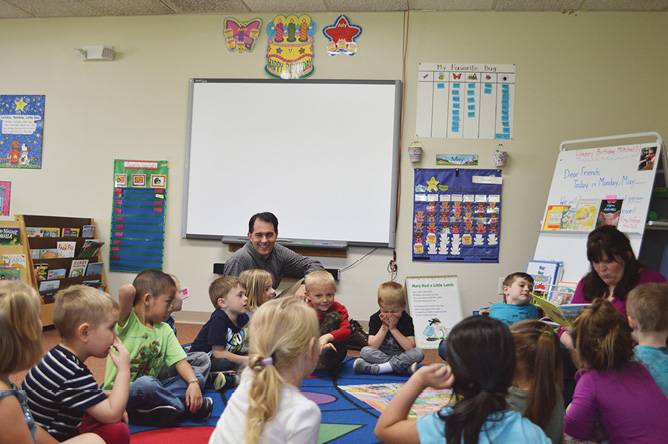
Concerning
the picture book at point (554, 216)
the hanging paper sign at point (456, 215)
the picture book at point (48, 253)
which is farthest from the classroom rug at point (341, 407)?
the picture book at point (48, 253)

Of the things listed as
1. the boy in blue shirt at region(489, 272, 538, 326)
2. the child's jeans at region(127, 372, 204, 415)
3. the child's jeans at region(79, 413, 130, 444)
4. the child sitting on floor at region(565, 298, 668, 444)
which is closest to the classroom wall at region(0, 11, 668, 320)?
the boy in blue shirt at region(489, 272, 538, 326)

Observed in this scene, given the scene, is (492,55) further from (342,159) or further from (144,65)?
(144,65)

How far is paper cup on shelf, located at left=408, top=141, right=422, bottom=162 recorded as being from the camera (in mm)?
4008

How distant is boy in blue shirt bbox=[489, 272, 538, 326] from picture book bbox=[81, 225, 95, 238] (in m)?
3.20

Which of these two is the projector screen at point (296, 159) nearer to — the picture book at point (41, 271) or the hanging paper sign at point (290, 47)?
the hanging paper sign at point (290, 47)

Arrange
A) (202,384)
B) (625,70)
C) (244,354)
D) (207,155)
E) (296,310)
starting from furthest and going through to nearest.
→ (207,155)
(625,70)
(244,354)
(202,384)
(296,310)

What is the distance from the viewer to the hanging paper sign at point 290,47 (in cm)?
419

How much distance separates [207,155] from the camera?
4289 millimetres

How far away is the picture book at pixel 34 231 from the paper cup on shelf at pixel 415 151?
2.84 m

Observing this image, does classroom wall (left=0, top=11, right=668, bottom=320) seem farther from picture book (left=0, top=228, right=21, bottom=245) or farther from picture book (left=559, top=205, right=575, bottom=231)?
picture book (left=0, top=228, right=21, bottom=245)

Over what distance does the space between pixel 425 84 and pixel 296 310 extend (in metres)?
3.32

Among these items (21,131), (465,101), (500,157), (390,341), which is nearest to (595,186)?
(500,157)

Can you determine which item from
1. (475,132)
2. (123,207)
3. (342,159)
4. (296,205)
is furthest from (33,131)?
(475,132)

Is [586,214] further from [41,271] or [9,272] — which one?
[9,272]
